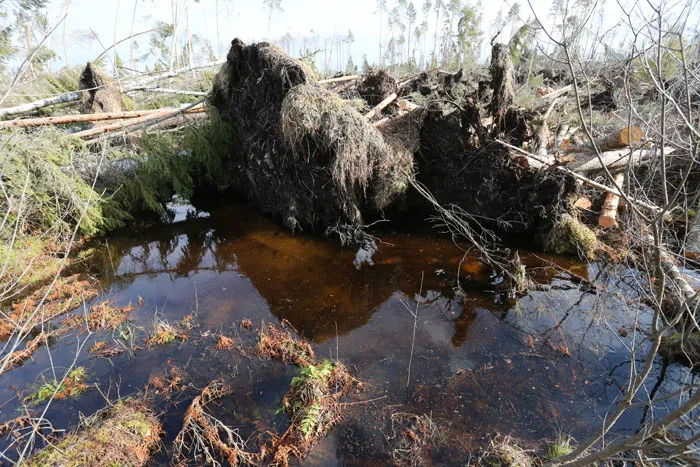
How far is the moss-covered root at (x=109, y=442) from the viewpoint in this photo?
10.2 feet

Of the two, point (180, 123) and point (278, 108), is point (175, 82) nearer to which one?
point (180, 123)

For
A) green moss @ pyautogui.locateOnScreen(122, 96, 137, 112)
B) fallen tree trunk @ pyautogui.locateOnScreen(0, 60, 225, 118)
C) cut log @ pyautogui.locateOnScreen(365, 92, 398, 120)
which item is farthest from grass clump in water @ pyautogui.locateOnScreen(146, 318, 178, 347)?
green moss @ pyautogui.locateOnScreen(122, 96, 137, 112)

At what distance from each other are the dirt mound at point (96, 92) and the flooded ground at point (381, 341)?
4278 millimetres

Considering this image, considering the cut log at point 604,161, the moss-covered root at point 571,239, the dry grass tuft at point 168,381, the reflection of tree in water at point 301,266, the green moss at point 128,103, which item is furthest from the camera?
the green moss at point 128,103

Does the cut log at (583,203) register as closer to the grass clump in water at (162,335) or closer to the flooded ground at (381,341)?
the flooded ground at (381,341)

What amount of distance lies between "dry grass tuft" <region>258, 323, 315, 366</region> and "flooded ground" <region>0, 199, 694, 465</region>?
0.15 metres

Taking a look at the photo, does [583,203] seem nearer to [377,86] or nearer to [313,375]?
[377,86]

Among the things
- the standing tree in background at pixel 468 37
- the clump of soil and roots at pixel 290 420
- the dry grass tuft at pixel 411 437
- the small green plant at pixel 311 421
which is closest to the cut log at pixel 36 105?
the clump of soil and roots at pixel 290 420

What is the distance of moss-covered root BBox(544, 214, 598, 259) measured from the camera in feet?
20.5

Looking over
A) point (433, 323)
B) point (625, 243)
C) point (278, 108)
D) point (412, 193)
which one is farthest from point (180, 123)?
point (625, 243)

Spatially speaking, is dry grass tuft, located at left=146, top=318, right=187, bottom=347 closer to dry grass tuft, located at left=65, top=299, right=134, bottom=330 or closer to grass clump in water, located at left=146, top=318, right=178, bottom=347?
grass clump in water, located at left=146, top=318, right=178, bottom=347

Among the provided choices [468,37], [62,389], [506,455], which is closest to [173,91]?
[62,389]

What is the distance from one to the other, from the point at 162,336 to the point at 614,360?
5.68 metres

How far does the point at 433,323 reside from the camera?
5.01 m
